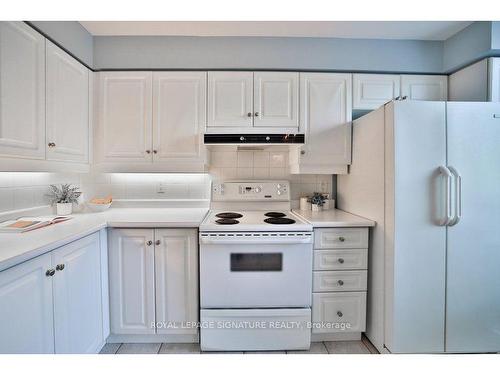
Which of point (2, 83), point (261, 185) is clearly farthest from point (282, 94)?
point (2, 83)

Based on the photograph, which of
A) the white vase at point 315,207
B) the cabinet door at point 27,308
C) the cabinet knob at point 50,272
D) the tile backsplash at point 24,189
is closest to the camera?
the cabinet door at point 27,308

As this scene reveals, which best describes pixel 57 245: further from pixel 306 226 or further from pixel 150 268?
pixel 306 226

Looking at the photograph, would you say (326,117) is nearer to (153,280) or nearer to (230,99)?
(230,99)

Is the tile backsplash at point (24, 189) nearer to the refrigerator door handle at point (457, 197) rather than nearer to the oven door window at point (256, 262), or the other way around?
→ the oven door window at point (256, 262)

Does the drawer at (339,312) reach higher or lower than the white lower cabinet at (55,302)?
lower

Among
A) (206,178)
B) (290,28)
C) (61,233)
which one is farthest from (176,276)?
(290,28)

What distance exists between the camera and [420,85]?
6.59 ft

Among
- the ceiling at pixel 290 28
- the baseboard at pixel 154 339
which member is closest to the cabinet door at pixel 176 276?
the baseboard at pixel 154 339

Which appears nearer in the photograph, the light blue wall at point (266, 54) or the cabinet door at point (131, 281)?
the cabinet door at point (131, 281)

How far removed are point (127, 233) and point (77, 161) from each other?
2.26ft

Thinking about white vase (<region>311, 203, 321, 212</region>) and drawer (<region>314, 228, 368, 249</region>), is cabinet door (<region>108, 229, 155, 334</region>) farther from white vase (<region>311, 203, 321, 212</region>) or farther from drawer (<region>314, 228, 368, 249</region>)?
white vase (<region>311, 203, 321, 212</region>)

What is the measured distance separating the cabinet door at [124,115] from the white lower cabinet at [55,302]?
764 mm

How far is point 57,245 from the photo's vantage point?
3.84 ft

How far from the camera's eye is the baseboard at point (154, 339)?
1.72m
